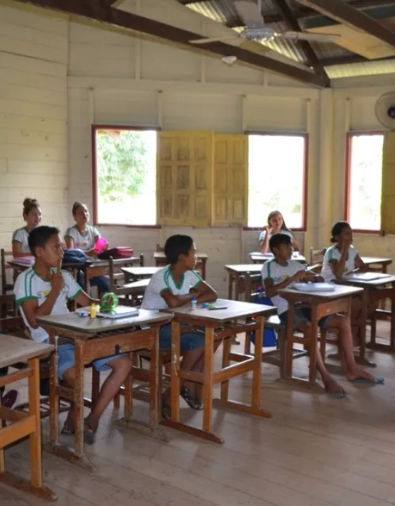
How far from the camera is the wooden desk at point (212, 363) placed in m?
3.72

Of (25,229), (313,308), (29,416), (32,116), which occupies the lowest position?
(29,416)

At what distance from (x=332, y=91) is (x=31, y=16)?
154 inches

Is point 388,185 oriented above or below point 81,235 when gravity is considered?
above

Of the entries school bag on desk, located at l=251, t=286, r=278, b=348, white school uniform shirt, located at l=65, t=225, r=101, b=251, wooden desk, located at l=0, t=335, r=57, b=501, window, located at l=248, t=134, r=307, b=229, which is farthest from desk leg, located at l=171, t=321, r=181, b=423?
window, located at l=248, t=134, r=307, b=229

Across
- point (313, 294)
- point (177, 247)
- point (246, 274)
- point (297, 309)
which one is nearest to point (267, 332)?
point (297, 309)

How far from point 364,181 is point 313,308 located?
4178 millimetres

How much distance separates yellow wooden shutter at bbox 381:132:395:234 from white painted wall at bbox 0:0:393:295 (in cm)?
25

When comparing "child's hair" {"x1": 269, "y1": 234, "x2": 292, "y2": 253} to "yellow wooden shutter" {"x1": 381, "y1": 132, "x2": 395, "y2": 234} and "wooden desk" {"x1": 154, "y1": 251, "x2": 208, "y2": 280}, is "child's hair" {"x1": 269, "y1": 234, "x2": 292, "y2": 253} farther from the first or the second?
"yellow wooden shutter" {"x1": 381, "y1": 132, "x2": 395, "y2": 234}

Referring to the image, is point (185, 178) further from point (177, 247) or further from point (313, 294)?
point (177, 247)

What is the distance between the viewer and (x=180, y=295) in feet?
13.5

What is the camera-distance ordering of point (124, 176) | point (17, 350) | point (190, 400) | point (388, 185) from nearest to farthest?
point (17, 350), point (190, 400), point (388, 185), point (124, 176)

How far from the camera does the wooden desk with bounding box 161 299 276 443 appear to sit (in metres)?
3.72

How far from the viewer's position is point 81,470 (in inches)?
130

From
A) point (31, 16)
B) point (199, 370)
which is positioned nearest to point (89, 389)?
point (199, 370)
